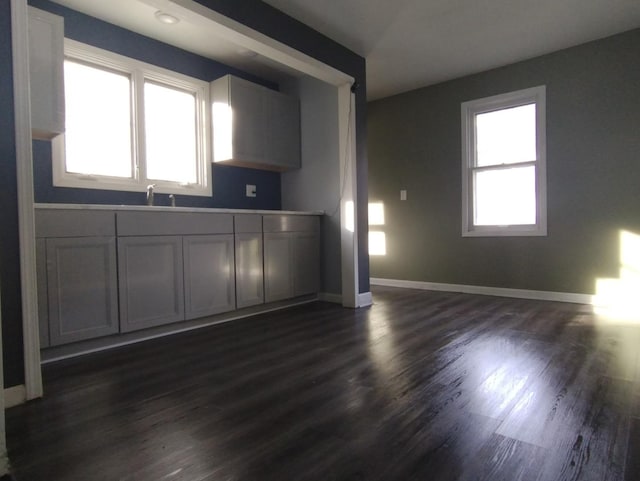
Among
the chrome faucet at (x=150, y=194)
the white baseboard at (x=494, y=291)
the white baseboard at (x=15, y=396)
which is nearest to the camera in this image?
the white baseboard at (x=15, y=396)

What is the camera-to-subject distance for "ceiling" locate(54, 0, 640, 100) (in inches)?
116

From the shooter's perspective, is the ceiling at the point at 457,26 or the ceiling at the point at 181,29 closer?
the ceiling at the point at 181,29

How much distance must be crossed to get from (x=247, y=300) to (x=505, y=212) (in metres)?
3.00

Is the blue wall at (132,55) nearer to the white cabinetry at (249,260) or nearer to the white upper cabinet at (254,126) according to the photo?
the white upper cabinet at (254,126)

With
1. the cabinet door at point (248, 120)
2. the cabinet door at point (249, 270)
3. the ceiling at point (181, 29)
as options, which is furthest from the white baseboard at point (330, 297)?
the ceiling at point (181, 29)

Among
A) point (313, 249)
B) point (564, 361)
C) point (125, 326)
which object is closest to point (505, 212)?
point (313, 249)

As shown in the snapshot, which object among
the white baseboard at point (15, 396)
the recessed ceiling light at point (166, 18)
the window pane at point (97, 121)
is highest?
the recessed ceiling light at point (166, 18)

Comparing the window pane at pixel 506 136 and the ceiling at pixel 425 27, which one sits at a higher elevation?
the ceiling at pixel 425 27

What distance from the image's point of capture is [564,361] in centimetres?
210

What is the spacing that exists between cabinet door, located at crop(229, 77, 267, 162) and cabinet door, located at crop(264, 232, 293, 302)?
2.87 ft

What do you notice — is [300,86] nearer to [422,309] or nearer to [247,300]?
[247,300]

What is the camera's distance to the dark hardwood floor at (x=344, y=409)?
3.96ft

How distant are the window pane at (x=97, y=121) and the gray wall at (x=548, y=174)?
3.14m

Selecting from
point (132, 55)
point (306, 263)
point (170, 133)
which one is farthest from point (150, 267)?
point (132, 55)
